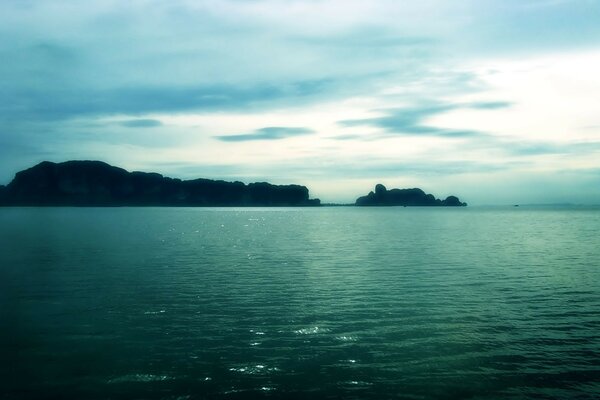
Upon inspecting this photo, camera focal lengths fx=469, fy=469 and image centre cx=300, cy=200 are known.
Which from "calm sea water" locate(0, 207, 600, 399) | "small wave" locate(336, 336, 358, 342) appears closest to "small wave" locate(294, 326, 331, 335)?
"calm sea water" locate(0, 207, 600, 399)

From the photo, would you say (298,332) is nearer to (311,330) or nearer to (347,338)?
(311,330)

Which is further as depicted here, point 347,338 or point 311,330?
point 311,330

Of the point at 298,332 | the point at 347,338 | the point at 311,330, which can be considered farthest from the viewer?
the point at 311,330

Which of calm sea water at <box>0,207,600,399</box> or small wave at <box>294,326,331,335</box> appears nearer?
calm sea water at <box>0,207,600,399</box>

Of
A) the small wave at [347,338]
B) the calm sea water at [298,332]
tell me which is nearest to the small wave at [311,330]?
the calm sea water at [298,332]

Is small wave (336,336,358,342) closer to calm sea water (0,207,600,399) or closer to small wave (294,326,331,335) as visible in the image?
calm sea water (0,207,600,399)

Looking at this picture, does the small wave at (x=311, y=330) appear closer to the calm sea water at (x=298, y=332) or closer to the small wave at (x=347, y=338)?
the calm sea water at (x=298, y=332)

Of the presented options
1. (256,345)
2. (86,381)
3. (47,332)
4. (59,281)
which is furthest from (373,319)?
(59,281)

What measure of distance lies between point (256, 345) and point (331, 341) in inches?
143

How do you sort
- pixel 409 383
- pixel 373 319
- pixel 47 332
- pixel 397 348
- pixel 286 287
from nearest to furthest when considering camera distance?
pixel 409 383 < pixel 397 348 < pixel 47 332 < pixel 373 319 < pixel 286 287

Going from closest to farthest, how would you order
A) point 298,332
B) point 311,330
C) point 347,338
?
point 347,338, point 298,332, point 311,330

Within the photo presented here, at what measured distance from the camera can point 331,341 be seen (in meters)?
22.6

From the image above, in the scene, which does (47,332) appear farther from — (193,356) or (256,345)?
(256,345)

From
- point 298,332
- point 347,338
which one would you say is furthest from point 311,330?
point 347,338
